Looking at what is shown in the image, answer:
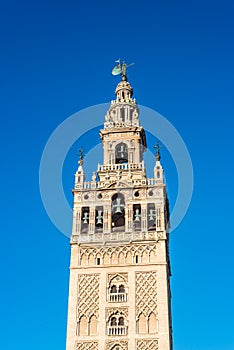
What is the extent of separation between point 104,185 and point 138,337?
1110cm

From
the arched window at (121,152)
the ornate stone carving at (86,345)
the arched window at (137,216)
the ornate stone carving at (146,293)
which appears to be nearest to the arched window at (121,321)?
the ornate stone carving at (146,293)

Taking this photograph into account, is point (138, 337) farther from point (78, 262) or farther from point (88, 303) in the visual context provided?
point (78, 262)

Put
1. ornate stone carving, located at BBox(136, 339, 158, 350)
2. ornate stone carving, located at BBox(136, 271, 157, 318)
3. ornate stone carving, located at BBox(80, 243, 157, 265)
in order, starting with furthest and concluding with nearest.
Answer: ornate stone carving, located at BBox(80, 243, 157, 265)
ornate stone carving, located at BBox(136, 271, 157, 318)
ornate stone carving, located at BBox(136, 339, 158, 350)

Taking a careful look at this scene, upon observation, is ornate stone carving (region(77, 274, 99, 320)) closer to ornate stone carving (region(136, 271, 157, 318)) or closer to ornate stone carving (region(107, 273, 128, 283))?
ornate stone carving (region(107, 273, 128, 283))

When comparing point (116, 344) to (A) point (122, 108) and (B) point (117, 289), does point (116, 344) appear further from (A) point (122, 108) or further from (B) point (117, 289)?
(A) point (122, 108)

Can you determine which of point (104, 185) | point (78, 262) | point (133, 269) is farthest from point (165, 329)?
point (104, 185)

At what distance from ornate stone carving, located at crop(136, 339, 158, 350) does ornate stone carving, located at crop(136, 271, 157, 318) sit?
1562 millimetres

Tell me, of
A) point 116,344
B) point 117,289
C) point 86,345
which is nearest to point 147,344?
point 116,344

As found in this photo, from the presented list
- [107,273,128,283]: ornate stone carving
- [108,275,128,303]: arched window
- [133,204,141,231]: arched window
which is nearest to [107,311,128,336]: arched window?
[108,275,128,303]: arched window

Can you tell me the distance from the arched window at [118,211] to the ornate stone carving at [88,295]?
13.2ft

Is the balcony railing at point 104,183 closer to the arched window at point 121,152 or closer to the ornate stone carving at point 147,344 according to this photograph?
the arched window at point 121,152

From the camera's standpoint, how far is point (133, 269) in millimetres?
38875

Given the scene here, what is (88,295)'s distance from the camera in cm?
3834

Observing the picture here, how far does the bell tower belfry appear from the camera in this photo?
36.9 m
